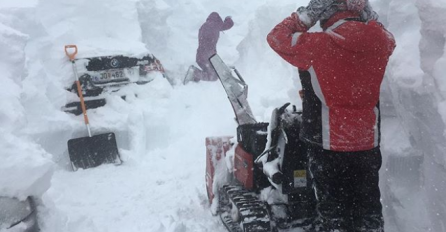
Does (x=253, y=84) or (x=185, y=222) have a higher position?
(x=253, y=84)

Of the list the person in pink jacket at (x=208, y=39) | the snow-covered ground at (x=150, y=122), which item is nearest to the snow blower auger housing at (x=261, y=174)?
the snow-covered ground at (x=150, y=122)

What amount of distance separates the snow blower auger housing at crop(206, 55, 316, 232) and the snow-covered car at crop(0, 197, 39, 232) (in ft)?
5.52

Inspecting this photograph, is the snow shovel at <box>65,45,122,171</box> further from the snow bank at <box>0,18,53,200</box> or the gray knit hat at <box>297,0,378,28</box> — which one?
the gray knit hat at <box>297,0,378,28</box>

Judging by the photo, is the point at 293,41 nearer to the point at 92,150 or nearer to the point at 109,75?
the point at 92,150

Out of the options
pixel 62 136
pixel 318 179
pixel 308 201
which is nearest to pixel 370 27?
pixel 318 179

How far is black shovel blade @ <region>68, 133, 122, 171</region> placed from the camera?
6.41m

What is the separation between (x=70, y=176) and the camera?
608 cm

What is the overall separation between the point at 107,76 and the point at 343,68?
5252 mm

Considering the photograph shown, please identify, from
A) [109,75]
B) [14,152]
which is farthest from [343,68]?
[109,75]

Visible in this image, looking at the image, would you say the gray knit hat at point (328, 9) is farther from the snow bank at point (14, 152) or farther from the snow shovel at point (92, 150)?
the snow shovel at point (92, 150)

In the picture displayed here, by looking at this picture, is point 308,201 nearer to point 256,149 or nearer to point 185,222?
point 256,149

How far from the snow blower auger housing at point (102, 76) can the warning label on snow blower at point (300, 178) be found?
4640 mm

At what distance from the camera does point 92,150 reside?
6535 millimetres

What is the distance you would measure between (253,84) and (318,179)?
8.03 m
